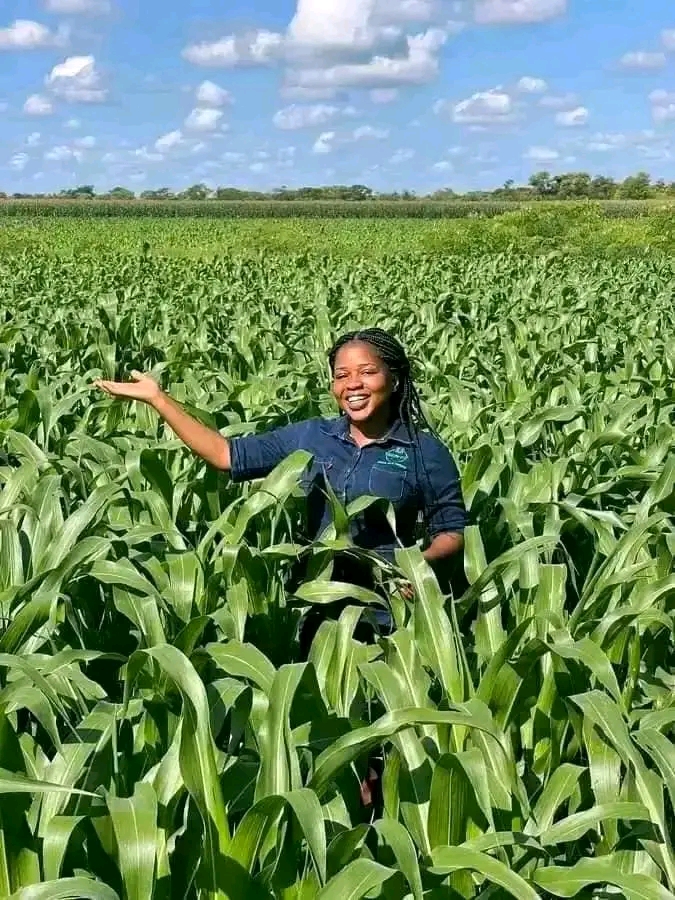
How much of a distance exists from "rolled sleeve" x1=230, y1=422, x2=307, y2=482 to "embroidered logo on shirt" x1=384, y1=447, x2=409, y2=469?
0.28 meters

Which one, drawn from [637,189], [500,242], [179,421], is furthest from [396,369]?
[637,189]

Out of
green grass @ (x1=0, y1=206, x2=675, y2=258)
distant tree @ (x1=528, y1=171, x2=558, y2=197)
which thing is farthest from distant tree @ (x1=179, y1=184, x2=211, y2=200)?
green grass @ (x1=0, y1=206, x2=675, y2=258)

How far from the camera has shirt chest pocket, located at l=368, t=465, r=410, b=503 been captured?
303cm

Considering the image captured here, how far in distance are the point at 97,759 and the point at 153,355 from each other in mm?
6787

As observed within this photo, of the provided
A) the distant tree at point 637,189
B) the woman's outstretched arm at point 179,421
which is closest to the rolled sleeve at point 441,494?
the woman's outstretched arm at point 179,421

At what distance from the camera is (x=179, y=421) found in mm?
3129

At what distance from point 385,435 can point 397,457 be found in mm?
84

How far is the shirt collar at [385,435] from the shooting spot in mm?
3102

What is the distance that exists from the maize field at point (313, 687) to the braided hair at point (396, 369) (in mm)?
400

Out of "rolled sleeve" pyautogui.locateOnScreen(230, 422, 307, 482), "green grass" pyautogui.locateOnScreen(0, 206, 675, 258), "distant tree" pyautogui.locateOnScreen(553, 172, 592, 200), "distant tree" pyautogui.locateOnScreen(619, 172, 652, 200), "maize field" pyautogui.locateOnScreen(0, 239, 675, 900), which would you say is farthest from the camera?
"distant tree" pyautogui.locateOnScreen(553, 172, 592, 200)

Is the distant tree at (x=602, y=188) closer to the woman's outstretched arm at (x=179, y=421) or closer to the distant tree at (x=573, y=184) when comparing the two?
the distant tree at (x=573, y=184)

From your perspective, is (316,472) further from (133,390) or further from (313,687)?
(313,687)

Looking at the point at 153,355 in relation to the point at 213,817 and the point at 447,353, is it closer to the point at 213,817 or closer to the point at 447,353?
the point at 447,353

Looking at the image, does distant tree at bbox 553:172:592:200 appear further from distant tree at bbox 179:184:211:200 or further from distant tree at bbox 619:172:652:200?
distant tree at bbox 179:184:211:200
